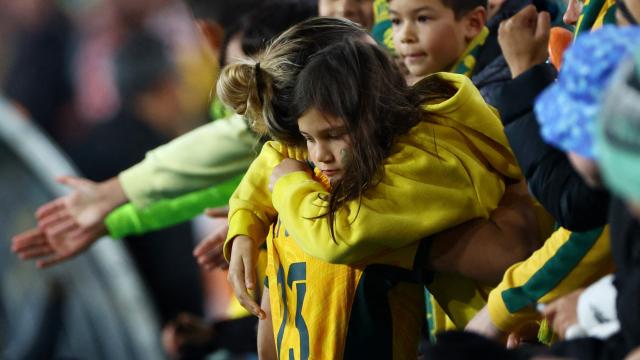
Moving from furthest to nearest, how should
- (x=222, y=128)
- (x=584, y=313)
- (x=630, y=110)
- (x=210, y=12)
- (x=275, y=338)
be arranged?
(x=210, y=12) < (x=222, y=128) < (x=275, y=338) < (x=584, y=313) < (x=630, y=110)

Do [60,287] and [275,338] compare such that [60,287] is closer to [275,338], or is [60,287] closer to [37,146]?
[37,146]

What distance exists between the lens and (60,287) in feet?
12.9

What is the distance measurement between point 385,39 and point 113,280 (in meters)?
1.73

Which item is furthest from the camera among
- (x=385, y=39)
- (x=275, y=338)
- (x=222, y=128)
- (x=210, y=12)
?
(x=210, y=12)

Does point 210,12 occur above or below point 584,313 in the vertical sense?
below

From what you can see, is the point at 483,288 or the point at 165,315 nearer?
the point at 483,288

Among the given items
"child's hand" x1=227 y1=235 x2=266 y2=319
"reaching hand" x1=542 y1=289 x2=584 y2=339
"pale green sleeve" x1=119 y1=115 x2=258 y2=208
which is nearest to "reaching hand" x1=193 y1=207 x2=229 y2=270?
"pale green sleeve" x1=119 y1=115 x2=258 y2=208

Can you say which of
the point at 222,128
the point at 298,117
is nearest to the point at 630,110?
the point at 298,117

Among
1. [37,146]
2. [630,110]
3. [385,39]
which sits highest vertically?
[630,110]

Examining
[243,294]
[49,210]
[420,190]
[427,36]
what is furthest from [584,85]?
[49,210]

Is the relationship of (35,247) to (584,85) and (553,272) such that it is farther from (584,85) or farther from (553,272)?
(584,85)

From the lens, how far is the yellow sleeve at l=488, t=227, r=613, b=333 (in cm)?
154

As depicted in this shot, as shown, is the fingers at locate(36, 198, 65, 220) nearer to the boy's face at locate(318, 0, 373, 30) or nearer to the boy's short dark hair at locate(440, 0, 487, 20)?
the boy's face at locate(318, 0, 373, 30)

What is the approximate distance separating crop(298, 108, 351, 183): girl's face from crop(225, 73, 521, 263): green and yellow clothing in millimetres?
39
